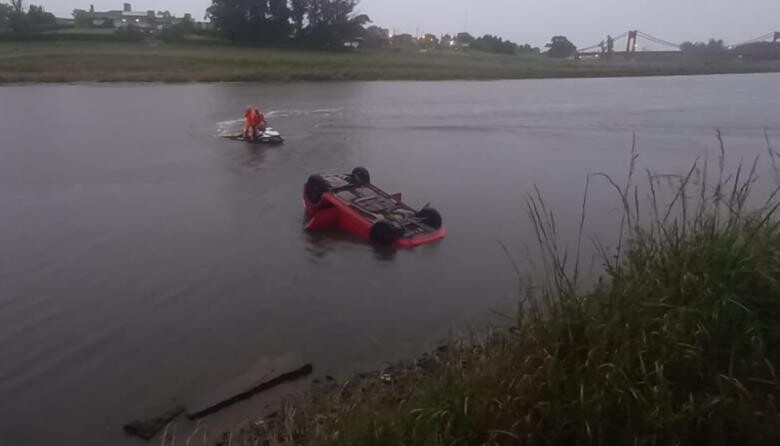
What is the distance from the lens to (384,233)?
12547mm

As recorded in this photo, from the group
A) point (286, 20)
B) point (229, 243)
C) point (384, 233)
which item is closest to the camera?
point (384, 233)

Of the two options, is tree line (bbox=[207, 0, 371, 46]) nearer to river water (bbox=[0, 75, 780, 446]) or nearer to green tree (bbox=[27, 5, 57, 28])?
green tree (bbox=[27, 5, 57, 28])

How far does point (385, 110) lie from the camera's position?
114ft

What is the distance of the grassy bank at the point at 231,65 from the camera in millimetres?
46281

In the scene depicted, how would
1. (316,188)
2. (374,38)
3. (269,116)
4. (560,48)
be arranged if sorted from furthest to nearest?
(560,48) < (374,38) < (269,116) < (316,188)

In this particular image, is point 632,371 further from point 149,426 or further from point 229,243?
point 229,243

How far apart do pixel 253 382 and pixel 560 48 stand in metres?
102

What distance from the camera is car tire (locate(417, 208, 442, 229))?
13.5m

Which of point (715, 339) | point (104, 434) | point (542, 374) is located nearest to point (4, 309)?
point (104, 434)

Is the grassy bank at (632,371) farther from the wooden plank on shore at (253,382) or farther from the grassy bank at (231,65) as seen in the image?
the grassy bank at (231,65)

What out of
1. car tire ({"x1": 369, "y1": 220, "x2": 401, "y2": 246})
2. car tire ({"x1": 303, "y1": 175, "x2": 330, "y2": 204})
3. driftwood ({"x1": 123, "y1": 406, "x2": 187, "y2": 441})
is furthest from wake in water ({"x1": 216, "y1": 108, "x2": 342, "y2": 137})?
driftwood ({"x1": 123, "y1": 406, "x2": 187, "y2": 441})

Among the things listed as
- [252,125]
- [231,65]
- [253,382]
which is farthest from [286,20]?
[253,382]

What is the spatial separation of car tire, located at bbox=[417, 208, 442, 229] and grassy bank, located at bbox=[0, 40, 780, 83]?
3588cm

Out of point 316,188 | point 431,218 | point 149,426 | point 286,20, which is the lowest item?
point 149,426
